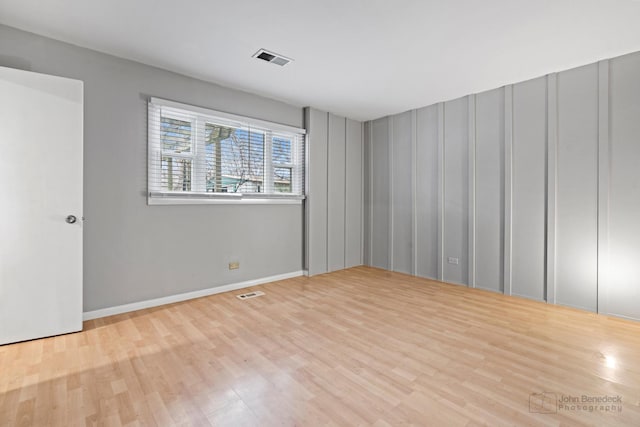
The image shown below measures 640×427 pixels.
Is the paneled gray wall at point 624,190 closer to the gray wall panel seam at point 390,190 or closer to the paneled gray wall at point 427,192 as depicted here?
the paneled gray wall at point 427,192

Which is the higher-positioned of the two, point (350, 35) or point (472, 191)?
point (350, 35)

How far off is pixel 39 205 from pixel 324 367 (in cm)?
276

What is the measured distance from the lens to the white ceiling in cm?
232

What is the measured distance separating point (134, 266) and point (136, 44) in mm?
2267

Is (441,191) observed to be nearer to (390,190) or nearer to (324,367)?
(390,190)

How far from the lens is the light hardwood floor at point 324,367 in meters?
1.65

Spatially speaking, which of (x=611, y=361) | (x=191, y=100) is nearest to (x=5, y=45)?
(x=191, y=100)

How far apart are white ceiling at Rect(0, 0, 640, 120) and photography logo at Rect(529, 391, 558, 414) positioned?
2773 millimetres

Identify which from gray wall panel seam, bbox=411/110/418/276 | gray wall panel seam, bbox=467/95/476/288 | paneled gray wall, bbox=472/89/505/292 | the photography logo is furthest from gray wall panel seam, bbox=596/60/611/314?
gray wall panel seam, bbox=411/110/418/276

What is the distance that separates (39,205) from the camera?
2537 millimetres

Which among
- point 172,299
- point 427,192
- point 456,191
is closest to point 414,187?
point 427,192

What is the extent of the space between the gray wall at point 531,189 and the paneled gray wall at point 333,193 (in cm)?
71

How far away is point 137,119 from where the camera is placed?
3215 millimetres

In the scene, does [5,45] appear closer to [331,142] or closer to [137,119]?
[137,119]
